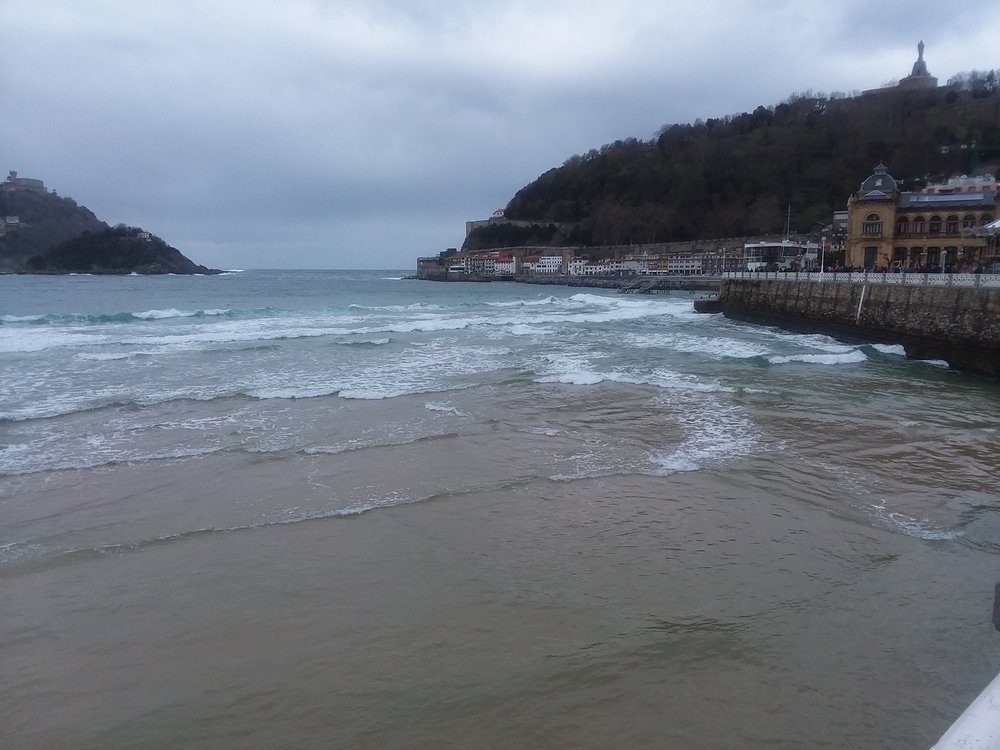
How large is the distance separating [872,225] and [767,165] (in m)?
57.5

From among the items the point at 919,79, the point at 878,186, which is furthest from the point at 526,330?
the point at 919,79

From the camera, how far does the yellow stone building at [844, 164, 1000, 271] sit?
36872 mm

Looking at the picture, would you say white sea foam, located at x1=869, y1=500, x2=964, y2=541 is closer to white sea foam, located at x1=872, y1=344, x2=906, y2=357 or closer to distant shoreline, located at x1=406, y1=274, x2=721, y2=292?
A: white sea foam, located at x1=872, y1=344, x2=906, y2=357

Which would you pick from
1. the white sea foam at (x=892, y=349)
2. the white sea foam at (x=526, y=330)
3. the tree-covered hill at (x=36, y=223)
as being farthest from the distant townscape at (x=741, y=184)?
the tree-covered hill at (x=36, y=223)

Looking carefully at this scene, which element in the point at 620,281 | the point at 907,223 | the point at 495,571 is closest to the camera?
the point at 495,571

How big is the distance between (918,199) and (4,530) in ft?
147

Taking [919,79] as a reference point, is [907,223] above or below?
below

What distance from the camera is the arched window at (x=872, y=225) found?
39281mm

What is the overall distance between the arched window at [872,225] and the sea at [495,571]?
3185cm

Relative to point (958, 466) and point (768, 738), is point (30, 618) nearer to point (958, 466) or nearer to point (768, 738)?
point (768, 738)

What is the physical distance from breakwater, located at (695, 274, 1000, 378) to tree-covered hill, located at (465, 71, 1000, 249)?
5468 centimetres

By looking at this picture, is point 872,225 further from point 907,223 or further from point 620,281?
point 620,281

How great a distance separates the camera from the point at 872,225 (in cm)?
3956

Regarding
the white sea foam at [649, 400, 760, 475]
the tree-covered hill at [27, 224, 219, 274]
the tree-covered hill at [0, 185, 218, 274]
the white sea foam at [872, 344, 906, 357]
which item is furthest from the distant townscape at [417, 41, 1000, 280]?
the tree-covered hill at [0, 185, 218, 274]
